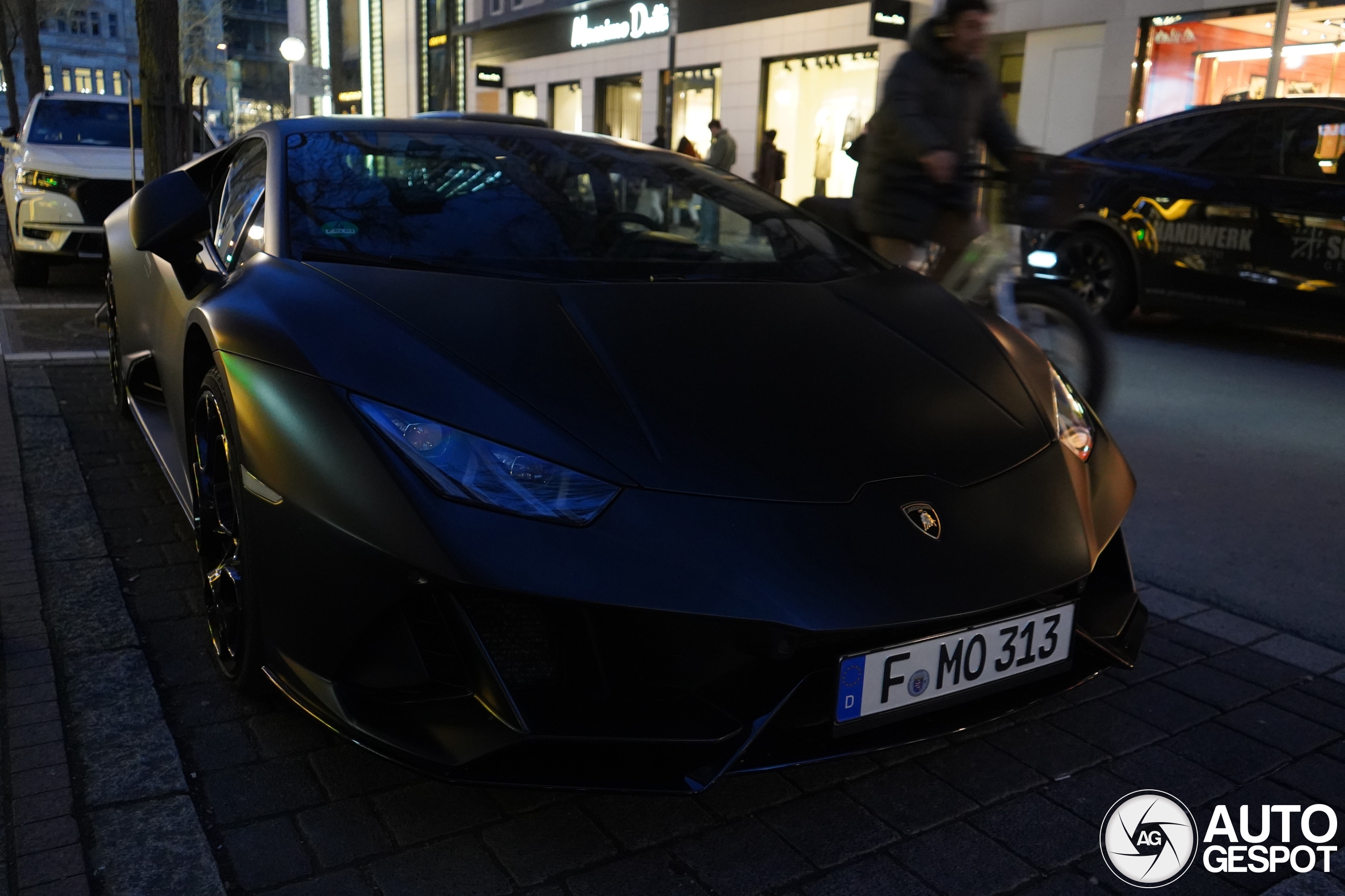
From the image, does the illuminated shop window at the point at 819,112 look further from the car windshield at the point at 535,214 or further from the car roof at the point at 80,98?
the car windshield at the point at 535,214

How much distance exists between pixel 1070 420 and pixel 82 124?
9932 mm

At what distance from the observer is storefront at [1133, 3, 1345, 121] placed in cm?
1129

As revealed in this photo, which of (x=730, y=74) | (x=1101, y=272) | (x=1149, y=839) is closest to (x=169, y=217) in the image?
(x=1149, y=839)

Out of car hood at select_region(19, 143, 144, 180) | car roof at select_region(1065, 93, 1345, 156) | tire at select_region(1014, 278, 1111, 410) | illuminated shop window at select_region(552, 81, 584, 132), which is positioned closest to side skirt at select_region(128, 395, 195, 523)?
tire at select_region(1014, 278, 1111, 410)

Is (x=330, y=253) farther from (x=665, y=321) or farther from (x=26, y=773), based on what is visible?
(x=26, y=773)

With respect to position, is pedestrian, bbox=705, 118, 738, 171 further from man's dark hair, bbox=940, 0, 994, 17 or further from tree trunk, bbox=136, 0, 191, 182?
man's dark hair, bbox=940, 0, 994, 17

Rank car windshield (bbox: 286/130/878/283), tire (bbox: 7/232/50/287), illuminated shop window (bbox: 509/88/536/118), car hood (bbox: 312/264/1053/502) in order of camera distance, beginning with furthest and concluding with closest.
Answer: illuminated shop window (bbox: 509/88/536/118) < tire (bbox: 7/232/50/287) < car windshield (bbox: 286/130/878/283) < car hood (bbox: 312/264/1053/502)

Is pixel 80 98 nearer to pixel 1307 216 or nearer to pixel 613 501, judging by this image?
pixel 1307 216

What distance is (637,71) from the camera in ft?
71.6

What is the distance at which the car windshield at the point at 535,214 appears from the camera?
106 inches

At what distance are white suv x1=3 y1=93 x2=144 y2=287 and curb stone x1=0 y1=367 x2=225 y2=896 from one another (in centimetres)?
556

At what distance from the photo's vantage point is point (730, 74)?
767 inches

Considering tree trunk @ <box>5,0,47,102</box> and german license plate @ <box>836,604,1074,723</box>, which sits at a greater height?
tree trunk @ <box>5,0,47,102</box>

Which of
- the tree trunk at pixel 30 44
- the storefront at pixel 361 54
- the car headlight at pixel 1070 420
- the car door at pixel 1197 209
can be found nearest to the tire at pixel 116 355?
the car headlight at pixel 1070 420
